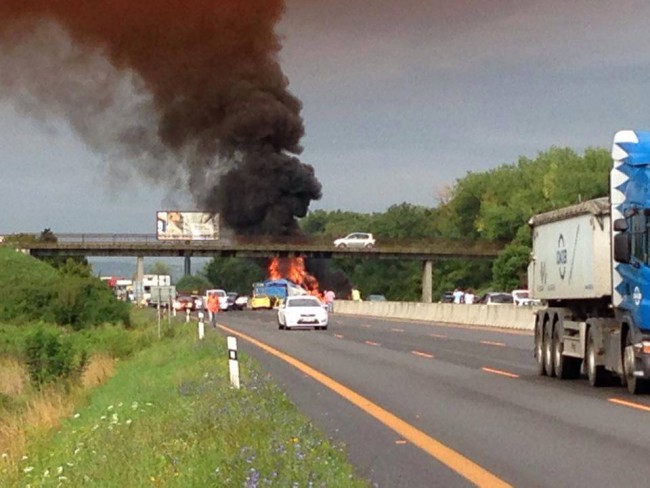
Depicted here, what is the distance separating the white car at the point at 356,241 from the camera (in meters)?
113

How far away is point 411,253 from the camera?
117 m

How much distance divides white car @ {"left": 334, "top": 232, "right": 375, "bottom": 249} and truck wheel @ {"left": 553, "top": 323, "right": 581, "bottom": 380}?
284 feet

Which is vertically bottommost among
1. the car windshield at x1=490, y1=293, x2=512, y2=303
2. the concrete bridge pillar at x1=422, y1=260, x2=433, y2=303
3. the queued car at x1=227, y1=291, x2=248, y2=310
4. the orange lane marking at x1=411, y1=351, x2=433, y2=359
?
the orange lane marking at x1=411, y1=351, x2=433, y2=359

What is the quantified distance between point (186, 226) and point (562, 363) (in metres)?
90.4

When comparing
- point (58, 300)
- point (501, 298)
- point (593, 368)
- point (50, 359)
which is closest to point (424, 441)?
point (593, 368)

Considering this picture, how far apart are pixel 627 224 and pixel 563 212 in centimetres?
441

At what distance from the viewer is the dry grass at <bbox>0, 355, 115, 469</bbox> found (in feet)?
64.1

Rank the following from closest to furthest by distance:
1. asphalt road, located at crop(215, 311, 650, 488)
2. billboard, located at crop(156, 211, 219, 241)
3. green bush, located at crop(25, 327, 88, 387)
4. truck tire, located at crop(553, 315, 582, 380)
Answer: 1. asphalt road, located at crop(215, 311, 650, 488)
2. truck tire, located at crop(553, 315, 582, 380)
3. green bush, located at crop(25, 327, 88, 387)
4. billboard, located at crop(156, 211, 219, 241)

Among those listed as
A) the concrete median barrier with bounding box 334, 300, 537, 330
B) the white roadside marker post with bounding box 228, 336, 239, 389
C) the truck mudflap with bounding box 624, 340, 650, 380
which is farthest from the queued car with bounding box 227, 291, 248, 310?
the truck mudflap with bounding box 624, 340, 650, 380

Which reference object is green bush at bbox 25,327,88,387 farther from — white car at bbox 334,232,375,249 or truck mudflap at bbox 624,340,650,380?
white car at bbox 334,232,375,249

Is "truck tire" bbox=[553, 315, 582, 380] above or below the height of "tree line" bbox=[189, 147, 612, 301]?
below

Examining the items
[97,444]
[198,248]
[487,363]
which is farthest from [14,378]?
[198,248]

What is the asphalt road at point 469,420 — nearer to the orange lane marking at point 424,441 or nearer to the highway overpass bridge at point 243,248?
the orange lane marking at point 424,441

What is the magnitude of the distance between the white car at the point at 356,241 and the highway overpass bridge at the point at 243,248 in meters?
0.50
